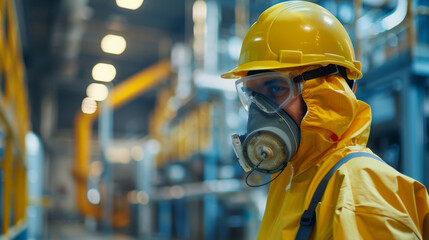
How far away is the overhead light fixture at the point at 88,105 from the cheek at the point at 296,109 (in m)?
22.3

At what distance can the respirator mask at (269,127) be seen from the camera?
145 centimetres

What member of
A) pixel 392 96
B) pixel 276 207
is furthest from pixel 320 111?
pixel 392 96

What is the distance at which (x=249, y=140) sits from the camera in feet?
5.02

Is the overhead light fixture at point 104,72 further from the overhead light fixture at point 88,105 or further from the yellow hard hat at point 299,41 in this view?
the yellow hard hat at point 299,41

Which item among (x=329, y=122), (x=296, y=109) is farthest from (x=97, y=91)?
(x=329, y=122)

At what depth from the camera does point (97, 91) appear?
22.2 meters

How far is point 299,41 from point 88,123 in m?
15.9

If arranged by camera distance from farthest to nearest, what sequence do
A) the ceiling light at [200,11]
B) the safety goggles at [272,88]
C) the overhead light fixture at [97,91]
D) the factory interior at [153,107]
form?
the overhead light fixture at [97,91] → the ceiling light at [200,11] → the factory interior at [153,107] → the safety goggles at [272,88]

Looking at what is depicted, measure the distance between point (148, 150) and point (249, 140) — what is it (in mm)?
12484

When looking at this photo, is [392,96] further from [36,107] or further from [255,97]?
[36,107]

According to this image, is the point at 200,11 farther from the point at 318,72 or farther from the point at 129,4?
the point at 318,72

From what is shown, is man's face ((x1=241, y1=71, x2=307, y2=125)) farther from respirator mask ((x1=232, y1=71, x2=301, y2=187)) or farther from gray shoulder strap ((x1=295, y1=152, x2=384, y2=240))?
gray shoulder strap ((x1=295, y1=152, x2=384, y2=240))

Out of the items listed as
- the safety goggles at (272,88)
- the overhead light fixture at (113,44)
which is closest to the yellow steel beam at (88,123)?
the overhead light fixture at (113,44)

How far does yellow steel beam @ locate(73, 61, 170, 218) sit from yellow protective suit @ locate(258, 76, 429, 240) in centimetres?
1447
